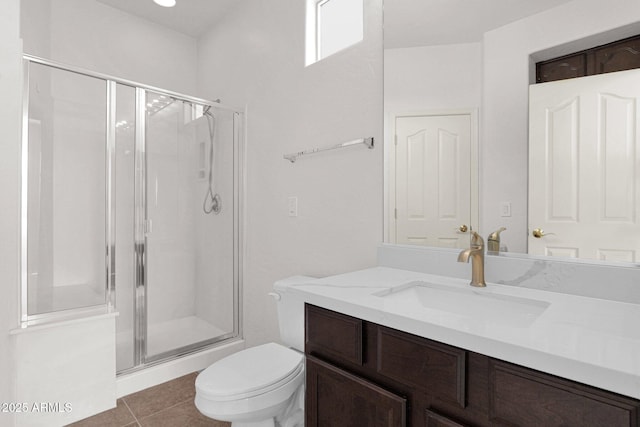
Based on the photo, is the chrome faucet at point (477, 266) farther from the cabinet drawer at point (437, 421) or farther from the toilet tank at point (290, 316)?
the toilet tank at point (290, 316)

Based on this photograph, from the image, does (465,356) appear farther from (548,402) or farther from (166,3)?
(166,3)

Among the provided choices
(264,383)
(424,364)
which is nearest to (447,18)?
(424,364)

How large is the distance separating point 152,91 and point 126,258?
112 cm

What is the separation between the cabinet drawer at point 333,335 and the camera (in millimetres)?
964

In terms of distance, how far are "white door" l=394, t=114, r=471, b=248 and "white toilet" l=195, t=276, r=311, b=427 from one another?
2.20 feet

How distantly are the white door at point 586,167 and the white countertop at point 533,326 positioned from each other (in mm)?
182

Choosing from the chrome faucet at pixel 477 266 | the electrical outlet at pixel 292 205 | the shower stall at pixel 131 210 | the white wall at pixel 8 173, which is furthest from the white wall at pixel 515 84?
the white wall at pixel 8 173

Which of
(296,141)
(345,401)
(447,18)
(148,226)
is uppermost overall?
(447,18)

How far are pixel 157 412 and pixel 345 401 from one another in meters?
1.42

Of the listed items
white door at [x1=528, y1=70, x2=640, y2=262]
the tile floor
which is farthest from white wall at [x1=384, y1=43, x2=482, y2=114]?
the tile floor

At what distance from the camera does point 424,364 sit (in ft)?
2.67

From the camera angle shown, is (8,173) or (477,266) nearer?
(477,266)

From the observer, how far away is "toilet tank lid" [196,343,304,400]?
4.31ft

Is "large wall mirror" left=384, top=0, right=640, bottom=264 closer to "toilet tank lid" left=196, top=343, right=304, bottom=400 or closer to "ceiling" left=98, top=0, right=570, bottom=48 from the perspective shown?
"ceiling" left=98, top=0, right=570, bottom=48
